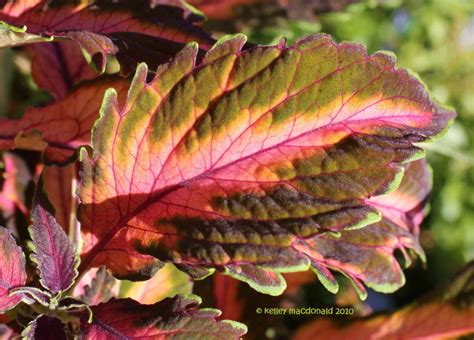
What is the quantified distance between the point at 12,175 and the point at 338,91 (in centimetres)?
31

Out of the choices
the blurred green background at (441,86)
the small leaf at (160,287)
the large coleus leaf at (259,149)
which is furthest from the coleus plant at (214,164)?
the blurred green background at (441,86)

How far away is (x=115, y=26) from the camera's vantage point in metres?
0.51

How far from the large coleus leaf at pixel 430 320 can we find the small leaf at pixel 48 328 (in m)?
0.31

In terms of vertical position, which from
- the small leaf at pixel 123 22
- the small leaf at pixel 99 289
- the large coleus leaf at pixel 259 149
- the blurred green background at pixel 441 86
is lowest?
the blurred green background at pixel 441 86

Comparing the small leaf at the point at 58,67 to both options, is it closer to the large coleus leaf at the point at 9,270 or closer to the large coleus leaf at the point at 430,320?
the large coleus leaf at the point at 9,270

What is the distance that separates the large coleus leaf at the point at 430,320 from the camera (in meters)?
0.66

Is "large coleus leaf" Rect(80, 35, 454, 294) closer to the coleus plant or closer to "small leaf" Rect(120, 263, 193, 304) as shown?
the coleus plant

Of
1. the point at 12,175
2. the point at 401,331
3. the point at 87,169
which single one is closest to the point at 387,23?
the point at 401,331

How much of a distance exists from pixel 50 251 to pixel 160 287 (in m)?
0.15

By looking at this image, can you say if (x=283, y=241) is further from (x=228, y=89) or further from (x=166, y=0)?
(x=166, y=0)

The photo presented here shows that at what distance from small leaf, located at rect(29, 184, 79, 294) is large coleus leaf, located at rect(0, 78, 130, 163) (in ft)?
0.20

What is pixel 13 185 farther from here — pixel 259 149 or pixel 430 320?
pixel 430 320

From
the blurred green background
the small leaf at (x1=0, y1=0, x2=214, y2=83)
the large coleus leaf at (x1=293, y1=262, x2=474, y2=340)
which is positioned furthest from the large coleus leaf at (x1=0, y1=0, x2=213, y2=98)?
the blurred green background

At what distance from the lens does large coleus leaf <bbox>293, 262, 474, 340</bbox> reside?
66cm
